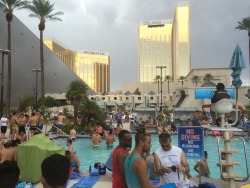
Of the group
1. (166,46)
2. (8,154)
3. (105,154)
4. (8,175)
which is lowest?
(105,154)

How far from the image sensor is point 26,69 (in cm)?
5269

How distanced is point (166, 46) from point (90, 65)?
42557mm

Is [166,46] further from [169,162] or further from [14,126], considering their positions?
[169,162]

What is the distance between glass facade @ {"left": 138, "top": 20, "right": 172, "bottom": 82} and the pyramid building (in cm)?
8073

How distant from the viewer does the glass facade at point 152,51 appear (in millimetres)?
146125

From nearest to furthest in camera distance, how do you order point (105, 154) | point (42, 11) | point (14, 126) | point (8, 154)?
1. point (8, 154)
2. point (105, 154)
3. point (14, 126)
4. point (42, 11)

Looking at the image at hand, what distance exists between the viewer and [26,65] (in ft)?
175

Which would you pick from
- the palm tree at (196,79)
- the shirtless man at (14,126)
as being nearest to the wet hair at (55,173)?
the shirtless man at (14,126)

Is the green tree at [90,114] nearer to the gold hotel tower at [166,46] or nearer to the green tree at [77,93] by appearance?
the green tree at [77,93]

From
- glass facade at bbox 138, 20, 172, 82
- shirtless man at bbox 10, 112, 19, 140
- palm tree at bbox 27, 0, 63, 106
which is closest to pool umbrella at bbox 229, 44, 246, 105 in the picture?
shirtless man at bbox 10, 112, 19, 140

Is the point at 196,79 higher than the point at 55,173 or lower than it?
higher

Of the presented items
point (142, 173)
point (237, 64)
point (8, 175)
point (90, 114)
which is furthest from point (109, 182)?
point (90, 114)

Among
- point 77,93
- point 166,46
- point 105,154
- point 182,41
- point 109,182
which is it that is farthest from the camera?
point 166,46

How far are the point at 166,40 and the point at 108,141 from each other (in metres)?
140
